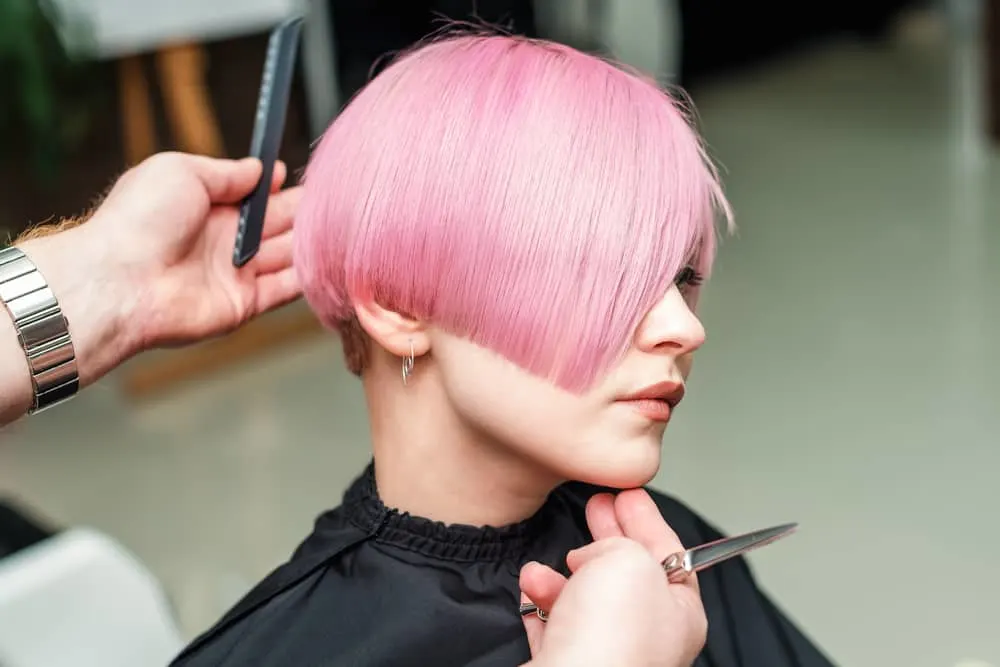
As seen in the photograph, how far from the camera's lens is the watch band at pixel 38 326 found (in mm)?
937

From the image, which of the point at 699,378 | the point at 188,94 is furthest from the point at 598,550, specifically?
the point at 188,94

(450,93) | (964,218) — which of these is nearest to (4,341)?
(450,93)

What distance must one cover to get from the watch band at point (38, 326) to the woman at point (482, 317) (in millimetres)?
222

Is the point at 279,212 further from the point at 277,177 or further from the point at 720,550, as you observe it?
the point at 720,550

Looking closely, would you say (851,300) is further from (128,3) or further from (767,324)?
(128,3)

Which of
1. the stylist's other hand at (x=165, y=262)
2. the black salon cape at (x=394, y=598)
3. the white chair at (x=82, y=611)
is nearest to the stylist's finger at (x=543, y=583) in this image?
the black salon cape at (x=394, y=598)

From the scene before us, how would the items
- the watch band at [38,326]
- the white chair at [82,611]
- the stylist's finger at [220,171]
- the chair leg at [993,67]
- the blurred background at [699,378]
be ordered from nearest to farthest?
the watch band at [38,326] < the stylist's finger at [220,171] < the white chair at [82,611] < the blurred background at [699,378] < the chair leg at [993,67]

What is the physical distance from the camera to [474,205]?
78cm

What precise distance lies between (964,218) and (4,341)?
2.81 meters

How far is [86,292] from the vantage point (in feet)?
3.25

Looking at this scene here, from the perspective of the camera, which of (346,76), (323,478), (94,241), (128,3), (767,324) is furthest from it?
(346,76)

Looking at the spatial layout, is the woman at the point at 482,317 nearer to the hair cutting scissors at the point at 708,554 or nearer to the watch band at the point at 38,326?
the hair cutting scissors at the point at 708,554

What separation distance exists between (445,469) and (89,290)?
1.16 ft

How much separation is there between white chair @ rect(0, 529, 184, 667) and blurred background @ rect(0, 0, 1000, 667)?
0.10 feet
